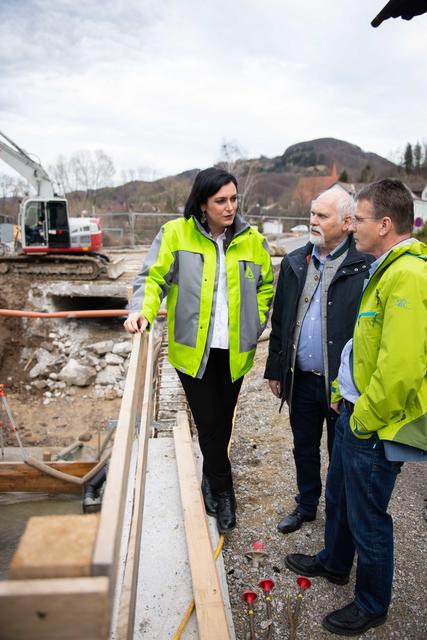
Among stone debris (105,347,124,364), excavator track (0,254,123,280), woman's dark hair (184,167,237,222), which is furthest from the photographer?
excavator track (0,254,123,280)

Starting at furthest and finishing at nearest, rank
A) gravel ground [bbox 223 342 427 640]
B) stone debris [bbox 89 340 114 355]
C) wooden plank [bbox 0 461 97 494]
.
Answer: stone debris [bbox 89 340 114 355]
wooden plank [bbox 0 461 97 494]
gravel ground [bbox 223 342 427 640]

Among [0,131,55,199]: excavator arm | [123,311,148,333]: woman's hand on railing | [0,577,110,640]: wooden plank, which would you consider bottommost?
[0,577,110,640]: wooden plank

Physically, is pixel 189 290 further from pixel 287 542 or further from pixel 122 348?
pixel 122 348

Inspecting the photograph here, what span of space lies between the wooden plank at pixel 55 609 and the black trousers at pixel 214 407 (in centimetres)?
207

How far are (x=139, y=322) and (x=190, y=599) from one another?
1.41 m

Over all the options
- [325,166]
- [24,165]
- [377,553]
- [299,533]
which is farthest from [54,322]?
[325,166]

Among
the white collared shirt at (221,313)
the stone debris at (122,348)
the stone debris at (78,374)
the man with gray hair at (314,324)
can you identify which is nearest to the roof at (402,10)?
the man with gray hair at (314,324)

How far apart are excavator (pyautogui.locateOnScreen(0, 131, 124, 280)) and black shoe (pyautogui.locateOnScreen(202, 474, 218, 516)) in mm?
14192

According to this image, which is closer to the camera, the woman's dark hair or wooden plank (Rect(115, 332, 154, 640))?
wooden plank (Rect(115, 332, 154, 640))

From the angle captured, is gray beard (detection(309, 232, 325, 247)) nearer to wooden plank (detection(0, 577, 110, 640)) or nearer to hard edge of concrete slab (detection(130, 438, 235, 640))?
hard edge of concrete slab (detection(130, 438, 235, 640))

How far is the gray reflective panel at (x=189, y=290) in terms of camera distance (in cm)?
276

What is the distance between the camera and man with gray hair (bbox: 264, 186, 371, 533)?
8.58 feet

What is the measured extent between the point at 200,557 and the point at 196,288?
1.47 metres

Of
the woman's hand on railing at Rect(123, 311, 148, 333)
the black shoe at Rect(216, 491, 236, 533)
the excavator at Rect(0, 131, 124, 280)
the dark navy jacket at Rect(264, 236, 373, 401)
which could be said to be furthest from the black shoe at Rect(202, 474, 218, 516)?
the excavator at Rect(0, 131, 124, 280)
